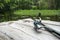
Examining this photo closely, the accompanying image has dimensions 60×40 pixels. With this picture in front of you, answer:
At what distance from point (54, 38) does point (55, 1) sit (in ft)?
32.9

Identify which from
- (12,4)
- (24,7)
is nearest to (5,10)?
(12,4)

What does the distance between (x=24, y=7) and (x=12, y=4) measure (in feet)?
5.28

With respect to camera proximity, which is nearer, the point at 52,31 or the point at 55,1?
the point at 52,31

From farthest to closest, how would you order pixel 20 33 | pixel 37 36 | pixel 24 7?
1. pixel 24 7
2. pixel 20 33
3. pixel 37 36

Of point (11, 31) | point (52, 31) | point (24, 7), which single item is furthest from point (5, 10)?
point (52, 31)

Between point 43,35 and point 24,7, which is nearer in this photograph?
point 43,35

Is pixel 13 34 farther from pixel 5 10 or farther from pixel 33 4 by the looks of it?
pixel 33 4

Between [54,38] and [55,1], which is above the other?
[54,38]

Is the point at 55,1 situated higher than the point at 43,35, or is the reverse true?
the point at 43,35

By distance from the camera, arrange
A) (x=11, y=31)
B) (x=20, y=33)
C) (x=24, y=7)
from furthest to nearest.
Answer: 1. (x=24, y=7)
2. (x=11, y=31)
3. (x=20, y=33)

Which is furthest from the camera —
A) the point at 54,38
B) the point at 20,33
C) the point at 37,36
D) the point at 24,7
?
the point at 24,7

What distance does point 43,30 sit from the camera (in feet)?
8.78

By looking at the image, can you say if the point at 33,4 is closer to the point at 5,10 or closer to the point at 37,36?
the point at 5,10

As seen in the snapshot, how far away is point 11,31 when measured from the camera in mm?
3008
